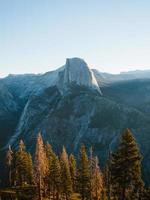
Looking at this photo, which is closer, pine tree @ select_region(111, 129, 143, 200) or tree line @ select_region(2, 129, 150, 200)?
pine tree @ select_region(111, 129, 143, 200)

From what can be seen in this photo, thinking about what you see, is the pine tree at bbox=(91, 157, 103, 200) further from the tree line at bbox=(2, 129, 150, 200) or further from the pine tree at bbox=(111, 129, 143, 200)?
the pine tree at bbox=(111, 129, 143, 200)

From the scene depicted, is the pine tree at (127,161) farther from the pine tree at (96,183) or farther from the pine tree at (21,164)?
the pine tree at (21,164)

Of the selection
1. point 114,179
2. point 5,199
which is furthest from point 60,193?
point 114,179

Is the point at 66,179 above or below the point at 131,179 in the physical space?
below

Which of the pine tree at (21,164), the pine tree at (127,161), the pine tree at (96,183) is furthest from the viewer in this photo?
the pine tree at (21,164)

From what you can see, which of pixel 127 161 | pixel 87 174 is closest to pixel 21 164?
pixel 87 174

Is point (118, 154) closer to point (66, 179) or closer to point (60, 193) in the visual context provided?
point (66, 179)

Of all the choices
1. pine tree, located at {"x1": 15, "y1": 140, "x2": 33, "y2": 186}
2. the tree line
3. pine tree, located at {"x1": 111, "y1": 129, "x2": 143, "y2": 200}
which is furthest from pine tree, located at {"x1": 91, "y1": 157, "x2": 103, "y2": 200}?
pine tree, located at {"x1": 111, "y1": 129, "x2": 143, "y2": 200}

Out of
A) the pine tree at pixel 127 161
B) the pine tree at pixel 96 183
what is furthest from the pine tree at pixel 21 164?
the pine tree at pixel 127 161
